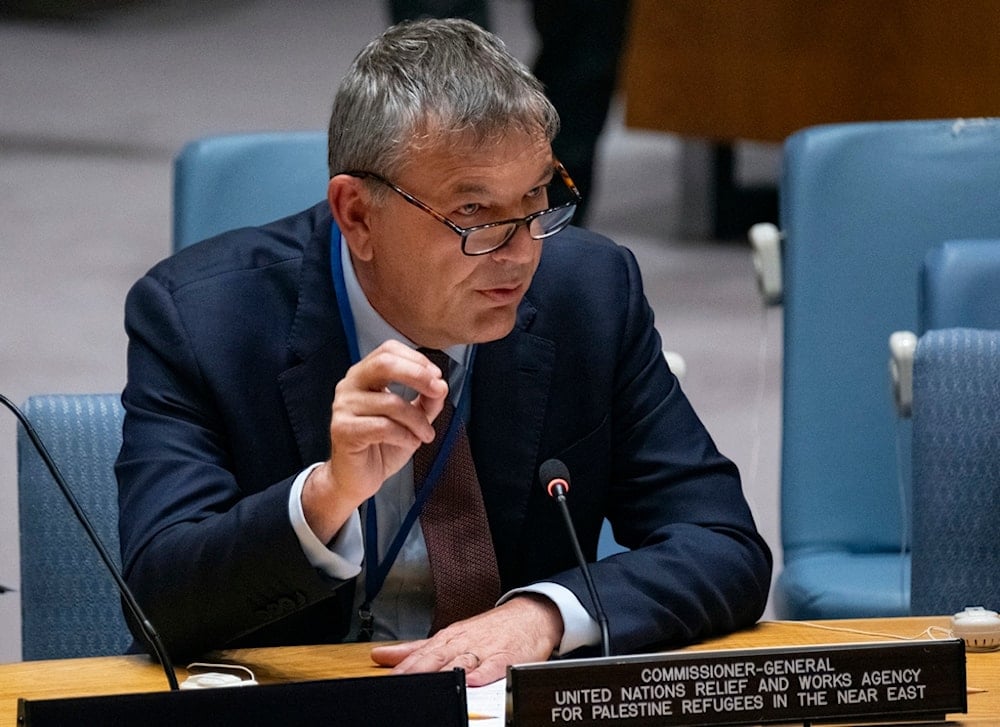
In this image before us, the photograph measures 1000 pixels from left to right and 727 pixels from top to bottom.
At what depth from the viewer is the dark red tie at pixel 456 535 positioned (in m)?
1.99

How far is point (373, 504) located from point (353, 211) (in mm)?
329

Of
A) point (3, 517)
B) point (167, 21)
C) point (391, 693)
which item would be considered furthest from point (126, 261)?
point (391, 693)

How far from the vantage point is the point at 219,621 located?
1.85m

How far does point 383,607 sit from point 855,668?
2.21 ft

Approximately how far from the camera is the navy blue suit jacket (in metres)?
1.85

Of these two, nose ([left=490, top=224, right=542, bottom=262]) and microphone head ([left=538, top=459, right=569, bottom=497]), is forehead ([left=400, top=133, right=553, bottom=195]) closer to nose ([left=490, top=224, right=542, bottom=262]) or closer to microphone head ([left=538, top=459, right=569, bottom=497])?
nose ([left=490, top=224, right=542, bottom=262])

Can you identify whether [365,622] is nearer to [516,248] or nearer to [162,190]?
[516,248]

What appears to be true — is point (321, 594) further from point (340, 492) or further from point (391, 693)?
point (391, 693)

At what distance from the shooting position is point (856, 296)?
9.53ft

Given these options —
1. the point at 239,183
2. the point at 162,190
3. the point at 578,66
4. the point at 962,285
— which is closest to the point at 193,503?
the point at 239,183

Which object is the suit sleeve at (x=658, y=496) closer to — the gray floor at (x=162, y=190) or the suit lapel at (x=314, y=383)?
the suit lapel at (x=314, y=383)

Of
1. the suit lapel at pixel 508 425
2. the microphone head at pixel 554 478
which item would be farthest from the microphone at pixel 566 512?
the suit lapel at pixel 508 425

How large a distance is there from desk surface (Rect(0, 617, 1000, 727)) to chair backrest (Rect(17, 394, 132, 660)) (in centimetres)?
39

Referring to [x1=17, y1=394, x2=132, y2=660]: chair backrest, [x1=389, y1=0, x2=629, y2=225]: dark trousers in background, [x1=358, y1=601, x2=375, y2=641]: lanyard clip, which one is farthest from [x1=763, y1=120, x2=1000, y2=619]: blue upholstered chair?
[x1=389, y1=0, x2=629, y2=225]: dark trousers in background
